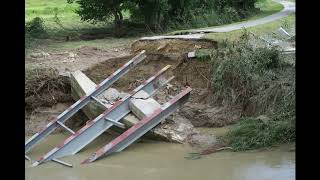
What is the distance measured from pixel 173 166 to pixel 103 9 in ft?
39.5

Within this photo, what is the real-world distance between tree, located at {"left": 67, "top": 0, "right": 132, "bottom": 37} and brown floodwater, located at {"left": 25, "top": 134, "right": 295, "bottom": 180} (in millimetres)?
10854

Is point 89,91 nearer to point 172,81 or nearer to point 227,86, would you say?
point 172,81

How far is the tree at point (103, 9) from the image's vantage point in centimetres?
1828

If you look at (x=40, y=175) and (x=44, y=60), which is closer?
(x=40, y=175)

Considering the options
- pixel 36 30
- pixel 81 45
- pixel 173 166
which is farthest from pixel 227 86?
pixel 36 30

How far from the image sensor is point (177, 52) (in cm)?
1219

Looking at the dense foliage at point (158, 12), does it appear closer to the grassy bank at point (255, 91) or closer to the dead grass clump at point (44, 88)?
the dead grass clump at point (44, 88)

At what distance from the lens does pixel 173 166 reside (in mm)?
7391

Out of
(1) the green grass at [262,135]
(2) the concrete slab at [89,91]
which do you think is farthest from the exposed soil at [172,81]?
(1) the green grass at [262,135]

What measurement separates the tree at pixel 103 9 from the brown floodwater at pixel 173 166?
10854 millimetres
